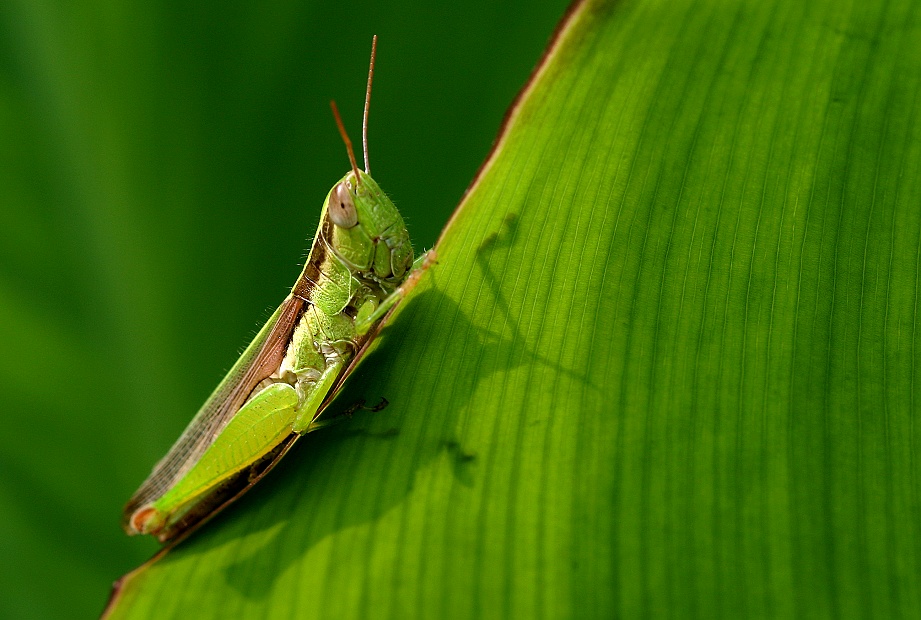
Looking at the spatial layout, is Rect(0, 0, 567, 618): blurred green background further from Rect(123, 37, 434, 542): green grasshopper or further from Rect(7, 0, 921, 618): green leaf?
Rect(7, 0, 921, 618): green leaf

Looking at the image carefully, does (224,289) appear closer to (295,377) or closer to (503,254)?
(295,377)

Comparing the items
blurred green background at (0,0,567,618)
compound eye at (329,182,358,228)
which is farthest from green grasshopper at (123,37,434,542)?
blurred green background at (0,0,567,618)

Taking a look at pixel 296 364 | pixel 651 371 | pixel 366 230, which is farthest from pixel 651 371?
pixel 296 364

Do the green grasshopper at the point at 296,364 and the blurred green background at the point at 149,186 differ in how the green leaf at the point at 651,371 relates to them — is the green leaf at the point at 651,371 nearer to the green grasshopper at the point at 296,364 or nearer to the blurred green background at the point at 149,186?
the green grasshopper at the point at 296,364

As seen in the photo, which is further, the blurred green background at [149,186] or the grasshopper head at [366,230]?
the blurred green background at [149,186]

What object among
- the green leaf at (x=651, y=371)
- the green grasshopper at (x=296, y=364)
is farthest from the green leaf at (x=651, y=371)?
the green grasshopper at (x=296, y=364)

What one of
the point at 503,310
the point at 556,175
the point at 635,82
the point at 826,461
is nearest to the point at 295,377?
the point at 503,310

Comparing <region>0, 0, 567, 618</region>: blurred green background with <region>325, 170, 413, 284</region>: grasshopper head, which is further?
<region>0, 0, 567, 618</region>: blurred green background

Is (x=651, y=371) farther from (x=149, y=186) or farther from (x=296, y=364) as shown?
(x=149, y=186)
